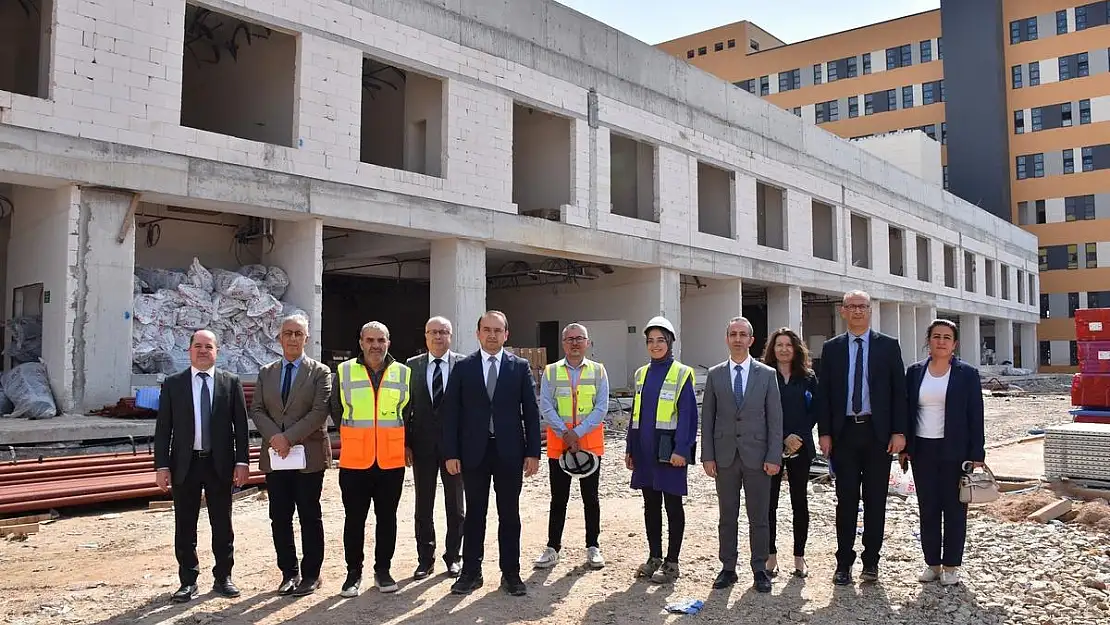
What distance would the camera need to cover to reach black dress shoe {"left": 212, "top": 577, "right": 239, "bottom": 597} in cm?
555

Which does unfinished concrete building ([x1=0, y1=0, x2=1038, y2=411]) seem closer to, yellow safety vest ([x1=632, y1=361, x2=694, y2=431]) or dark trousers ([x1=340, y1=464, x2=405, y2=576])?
dark trousers ([x1=340, y1=464, x2=405, y2=576])

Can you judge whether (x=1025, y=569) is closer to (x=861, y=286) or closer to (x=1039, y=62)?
(x=861, y=286)

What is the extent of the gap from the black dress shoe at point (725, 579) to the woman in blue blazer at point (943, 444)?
4.22 ft

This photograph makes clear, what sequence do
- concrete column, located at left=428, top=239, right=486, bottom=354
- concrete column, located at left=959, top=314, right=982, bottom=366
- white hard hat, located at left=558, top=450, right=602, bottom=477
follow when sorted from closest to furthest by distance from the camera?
1. white hard hat, located at left=558, top=450, right=602, bottom=477
2. concrete column, located at left=428, top=239, right=486, bottom=354
3. concrete column, located at left=959, top=314, right=982, bottom=366

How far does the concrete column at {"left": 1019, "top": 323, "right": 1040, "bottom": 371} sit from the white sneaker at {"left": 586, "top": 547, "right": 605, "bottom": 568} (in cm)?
4442

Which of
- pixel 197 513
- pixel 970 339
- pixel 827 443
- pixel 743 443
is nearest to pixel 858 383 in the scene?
pixel 827 443

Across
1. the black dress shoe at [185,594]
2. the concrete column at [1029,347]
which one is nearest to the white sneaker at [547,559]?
the black dress shoe at [185,594]

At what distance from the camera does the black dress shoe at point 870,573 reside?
5840 mm

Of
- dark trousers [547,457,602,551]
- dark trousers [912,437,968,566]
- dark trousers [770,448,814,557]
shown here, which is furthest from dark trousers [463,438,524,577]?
dark trousers [912,437,968,566]

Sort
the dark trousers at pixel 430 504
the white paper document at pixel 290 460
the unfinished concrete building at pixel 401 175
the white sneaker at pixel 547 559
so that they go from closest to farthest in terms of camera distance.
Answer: the white paper document at pixel 290 460 < the dark trousers at pixel 430 504 < the white sneaker at pixel 547 559 < the unfinished concrete building at pixel 401 175

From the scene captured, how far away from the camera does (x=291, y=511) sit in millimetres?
5664

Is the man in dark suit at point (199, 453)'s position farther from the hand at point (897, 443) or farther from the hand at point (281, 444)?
the hand at point (897, 443)

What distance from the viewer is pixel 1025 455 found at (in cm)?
1240

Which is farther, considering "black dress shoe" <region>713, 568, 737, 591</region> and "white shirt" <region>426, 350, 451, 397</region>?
"white shirt" <region>426, 350, 451, 397</region>
